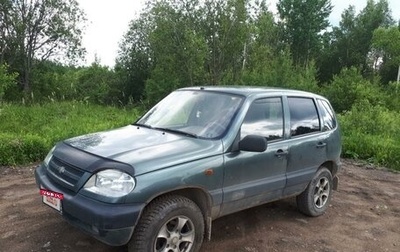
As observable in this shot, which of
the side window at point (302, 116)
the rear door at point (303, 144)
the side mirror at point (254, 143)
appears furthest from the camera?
the side window at point (302, 116)

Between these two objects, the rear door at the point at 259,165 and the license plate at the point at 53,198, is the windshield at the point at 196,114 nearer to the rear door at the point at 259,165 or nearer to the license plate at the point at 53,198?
the rear door at the point at 259,165

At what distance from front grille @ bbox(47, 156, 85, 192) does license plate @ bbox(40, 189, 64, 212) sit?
4.2 inches

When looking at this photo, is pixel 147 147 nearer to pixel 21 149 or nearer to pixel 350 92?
pixel 21 149

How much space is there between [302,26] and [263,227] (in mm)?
51673

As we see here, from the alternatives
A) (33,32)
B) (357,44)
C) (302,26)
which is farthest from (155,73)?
(357,44)

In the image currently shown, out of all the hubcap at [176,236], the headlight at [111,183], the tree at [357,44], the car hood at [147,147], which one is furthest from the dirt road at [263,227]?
the tree at [357,44]

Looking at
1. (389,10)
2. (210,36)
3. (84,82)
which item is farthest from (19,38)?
(389,10)

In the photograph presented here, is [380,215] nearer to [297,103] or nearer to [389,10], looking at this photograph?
[297,103]

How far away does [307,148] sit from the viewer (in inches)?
201

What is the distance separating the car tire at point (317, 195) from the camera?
5379 mm

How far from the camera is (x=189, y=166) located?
374 cm

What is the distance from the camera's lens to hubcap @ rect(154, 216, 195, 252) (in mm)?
3650

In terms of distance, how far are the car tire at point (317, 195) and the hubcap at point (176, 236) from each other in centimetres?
215

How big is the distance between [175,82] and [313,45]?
38660mm
